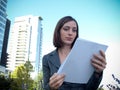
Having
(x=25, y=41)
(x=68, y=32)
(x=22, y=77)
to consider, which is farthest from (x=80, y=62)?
(x=25, y=41)

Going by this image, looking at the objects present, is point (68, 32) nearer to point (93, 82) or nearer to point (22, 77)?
point (93, 82)

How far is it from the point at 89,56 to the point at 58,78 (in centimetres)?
20

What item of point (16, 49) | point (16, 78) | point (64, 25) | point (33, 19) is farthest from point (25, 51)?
point (64, 25)

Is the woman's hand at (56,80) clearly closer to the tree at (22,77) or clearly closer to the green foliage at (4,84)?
the green foliage at (4,84)

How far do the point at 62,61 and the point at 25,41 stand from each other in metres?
77.4

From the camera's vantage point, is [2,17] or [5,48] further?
[5,48]

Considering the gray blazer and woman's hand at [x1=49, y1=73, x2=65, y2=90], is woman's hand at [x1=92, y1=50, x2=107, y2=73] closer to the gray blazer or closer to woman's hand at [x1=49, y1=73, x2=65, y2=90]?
the gray blazer

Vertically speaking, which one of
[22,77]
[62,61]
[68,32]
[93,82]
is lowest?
[93,82]

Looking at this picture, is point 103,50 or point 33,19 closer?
point 103,50

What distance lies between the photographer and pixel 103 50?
1308 millimetres

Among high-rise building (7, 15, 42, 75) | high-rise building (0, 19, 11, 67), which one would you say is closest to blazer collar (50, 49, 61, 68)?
high-rise building (0, 19, 11, 67)

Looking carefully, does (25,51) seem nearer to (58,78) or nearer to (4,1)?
(4,1)

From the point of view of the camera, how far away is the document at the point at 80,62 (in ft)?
4.14

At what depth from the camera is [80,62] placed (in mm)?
1305
